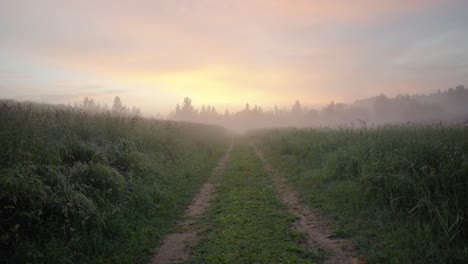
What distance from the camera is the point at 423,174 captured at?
667 cm

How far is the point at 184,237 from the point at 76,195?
2.38 metres

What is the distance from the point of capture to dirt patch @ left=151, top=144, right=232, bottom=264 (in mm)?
5215

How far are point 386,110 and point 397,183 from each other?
144781 millimetres

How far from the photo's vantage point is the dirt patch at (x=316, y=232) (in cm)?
504

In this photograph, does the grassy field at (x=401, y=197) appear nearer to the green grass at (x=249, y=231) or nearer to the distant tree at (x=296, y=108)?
the green grass at (x=249, y=231)

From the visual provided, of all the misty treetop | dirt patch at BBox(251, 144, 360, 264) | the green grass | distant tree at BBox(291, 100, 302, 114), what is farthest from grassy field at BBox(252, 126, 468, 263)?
distant tree at BBox(291, 100, 302, 114)

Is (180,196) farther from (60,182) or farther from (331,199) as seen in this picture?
(331,199)

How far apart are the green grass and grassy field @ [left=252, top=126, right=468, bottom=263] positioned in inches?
44.9

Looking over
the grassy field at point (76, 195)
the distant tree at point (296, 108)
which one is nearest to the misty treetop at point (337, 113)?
the distant tree at point (296, 108)

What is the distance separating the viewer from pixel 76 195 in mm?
5863

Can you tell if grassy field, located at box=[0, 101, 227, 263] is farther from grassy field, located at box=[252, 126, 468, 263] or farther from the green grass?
grassy field, located at box=[252, 126, 468, 263]

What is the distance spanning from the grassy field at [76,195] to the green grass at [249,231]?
1096 mm

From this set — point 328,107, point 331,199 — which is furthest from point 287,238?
point 328,107

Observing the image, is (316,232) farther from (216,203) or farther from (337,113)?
(337,113)
